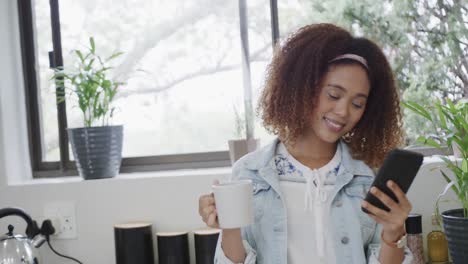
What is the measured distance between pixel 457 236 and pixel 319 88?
1.72 ft

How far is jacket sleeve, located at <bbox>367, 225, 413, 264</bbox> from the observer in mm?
1194

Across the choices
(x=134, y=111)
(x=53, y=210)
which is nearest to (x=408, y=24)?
(x=134, y=111)

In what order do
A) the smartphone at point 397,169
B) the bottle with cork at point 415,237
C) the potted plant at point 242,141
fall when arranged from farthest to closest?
1. the potted plant at point 242,141
2. the bottle with cork at point 415,237
3. the smartphone at point 397,169

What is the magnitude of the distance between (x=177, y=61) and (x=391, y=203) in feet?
4.09

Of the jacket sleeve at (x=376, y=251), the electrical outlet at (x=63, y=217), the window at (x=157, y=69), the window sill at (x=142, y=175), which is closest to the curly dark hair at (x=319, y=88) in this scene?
the jacket sleeve at (x=376, y=251)

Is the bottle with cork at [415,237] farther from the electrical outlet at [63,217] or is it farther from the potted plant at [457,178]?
the electrical outlet at [63,217]

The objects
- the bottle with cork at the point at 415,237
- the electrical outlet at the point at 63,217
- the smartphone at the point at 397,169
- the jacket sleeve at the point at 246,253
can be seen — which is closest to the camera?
the smartphone at the point at 397,169

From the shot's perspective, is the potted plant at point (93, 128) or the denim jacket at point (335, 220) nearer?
the denim jacket at point (335, 220)

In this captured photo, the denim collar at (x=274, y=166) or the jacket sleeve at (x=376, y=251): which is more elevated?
the denim collar at (x=274, y=166)

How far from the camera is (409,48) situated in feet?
6.21

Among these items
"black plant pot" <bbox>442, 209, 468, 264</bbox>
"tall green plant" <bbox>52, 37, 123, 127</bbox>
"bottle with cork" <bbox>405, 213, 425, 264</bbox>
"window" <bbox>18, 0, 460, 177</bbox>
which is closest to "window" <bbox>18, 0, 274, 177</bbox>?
"window" <bbox>18, 0, 460, 177</bbox>

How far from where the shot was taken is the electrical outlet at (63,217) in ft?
6.32

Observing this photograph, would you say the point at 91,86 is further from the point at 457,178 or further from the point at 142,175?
the point at 457,178

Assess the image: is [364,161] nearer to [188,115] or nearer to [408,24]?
[408,24]
